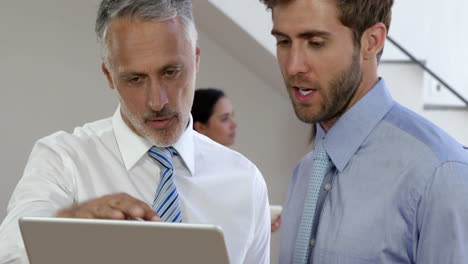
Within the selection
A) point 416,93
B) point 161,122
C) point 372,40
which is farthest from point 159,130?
point 416,93

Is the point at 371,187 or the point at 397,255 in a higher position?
the point at 371,187

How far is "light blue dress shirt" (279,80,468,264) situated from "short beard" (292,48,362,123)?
0.14 ft

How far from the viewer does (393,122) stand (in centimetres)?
143

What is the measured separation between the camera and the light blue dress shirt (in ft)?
4.26

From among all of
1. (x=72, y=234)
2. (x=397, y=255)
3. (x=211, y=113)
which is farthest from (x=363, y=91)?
(x=211, y=113)

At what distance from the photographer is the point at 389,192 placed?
53.7 inches

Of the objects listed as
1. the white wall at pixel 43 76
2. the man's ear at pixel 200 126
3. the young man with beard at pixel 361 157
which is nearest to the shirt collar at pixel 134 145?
the young man with beard at pixel 361 157

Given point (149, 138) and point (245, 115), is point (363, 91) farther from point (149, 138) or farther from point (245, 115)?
point (245, 115)

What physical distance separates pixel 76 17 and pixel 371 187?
151 inches

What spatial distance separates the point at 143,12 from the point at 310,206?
0.58 meters

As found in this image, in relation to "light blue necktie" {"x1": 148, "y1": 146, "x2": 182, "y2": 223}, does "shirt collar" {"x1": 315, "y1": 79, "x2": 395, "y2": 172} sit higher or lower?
higher

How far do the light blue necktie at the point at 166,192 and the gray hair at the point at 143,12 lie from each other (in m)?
0.24

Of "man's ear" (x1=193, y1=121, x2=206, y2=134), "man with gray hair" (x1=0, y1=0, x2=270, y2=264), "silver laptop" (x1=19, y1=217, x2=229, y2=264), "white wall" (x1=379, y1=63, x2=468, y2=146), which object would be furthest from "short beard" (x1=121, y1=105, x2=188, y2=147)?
"white wall" (x1=379, y1=63, x2=468, y2=146)

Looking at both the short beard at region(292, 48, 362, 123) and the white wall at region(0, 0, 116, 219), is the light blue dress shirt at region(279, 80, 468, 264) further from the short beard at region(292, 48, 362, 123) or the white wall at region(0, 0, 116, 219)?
the white wall at region(0, 0, 116, 219)
